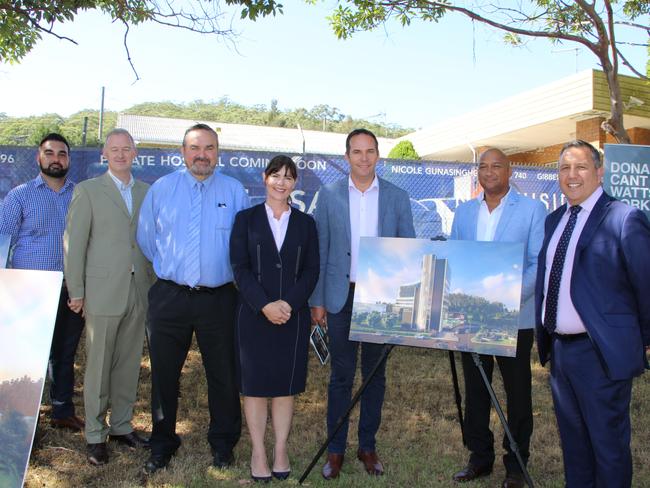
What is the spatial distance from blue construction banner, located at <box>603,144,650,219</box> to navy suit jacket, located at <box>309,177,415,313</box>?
3712 mm

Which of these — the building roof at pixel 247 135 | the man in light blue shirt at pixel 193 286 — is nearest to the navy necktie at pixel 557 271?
the man in light blue shirt at pixel 193 286

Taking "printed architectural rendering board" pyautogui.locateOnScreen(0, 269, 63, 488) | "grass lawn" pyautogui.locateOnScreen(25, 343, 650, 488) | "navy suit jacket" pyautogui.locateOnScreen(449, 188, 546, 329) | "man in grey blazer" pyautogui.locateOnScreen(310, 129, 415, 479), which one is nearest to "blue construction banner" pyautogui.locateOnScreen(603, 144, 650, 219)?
"grass lawn" pyautogui.locateOnScreen(25, 343, 650, 488)

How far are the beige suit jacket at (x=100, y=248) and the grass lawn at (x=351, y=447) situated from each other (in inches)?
43.9

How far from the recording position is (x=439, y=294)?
3.59 m

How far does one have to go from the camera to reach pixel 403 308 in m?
3.66

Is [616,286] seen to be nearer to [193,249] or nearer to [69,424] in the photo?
[193,249]

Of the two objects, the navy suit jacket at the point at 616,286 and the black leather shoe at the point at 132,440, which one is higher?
the navy suit jacket at the point at 616,286

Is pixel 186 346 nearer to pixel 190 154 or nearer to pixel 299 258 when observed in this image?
pixel 299 258

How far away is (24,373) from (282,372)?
153 cm

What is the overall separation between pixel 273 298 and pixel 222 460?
1.28 m

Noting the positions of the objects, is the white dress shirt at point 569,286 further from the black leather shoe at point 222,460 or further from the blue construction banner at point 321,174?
the blue construction banner at point 321,174

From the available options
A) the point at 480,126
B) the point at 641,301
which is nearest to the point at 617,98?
the point at 641,301

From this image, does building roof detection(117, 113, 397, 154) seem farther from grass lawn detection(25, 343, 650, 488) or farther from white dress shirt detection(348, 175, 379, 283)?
white dress shirt detection(348, 175, 379, 283)

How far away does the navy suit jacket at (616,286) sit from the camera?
2924mm
